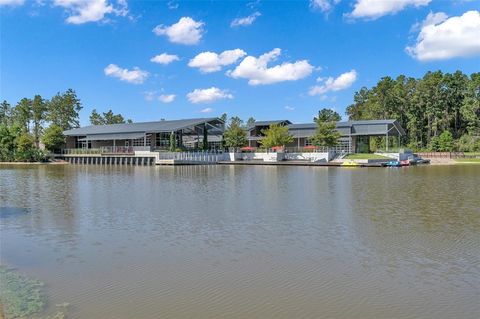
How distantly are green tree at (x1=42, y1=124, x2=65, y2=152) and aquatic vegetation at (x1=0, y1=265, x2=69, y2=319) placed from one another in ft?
204

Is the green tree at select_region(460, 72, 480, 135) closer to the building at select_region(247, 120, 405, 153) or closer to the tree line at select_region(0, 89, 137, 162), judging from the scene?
the building at select_region(247, 120, 405, 153)

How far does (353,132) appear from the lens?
59.3 meters

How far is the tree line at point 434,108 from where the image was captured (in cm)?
6706

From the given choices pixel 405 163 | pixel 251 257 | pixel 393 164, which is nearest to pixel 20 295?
pixel 251 257

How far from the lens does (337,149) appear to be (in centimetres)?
5909

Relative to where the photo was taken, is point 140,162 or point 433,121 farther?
point 433,121

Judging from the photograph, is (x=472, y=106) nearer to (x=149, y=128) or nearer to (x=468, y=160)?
(x=468, y=160)

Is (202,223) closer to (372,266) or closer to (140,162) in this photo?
(372,266)

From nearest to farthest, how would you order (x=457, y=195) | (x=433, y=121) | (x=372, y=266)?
(x=372, y=266), (x=457, y=195), (x=433, y=121)

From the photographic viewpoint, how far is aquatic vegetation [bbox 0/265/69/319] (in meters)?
5.99

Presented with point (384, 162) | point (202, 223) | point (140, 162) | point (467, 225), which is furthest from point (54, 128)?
point (467, 225)

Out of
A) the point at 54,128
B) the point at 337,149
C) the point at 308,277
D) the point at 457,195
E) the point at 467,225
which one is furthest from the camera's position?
the point at 54,128

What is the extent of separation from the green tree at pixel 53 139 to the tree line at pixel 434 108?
49.4 meters

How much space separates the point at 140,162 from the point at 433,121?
49.5m
